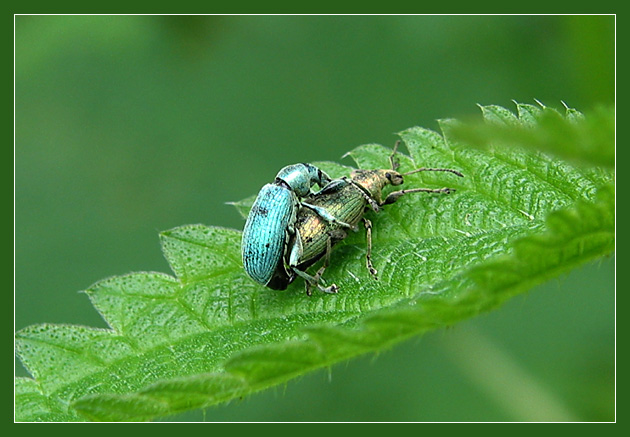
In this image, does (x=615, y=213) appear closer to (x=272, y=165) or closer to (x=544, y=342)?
(x=544, y=342)

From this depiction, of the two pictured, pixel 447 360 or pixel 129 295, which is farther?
pixel 447 360

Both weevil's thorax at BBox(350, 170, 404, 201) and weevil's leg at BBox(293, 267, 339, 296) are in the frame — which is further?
weevil's thorax at BBox(350, 170, 404, 201)

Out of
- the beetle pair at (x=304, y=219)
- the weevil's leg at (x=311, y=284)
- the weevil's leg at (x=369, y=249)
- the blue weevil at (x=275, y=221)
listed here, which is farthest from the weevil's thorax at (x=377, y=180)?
the weevil's leg at (x=311, y=284)

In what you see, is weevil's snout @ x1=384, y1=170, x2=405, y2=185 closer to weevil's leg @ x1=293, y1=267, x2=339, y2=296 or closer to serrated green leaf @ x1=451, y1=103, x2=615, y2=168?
weevil's leg @ x1=293, y1=267, x2=339, y2=296

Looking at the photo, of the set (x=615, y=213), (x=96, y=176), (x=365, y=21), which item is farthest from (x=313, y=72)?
(x=615, y=213)

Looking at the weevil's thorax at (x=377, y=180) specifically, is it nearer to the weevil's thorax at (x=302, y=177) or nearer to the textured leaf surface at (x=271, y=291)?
the textured leaf surface at (x=271, y=291)

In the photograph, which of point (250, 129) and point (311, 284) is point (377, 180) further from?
point (250, 129)

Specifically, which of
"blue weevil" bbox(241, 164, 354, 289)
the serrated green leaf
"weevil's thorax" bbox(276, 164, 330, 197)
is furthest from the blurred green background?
the serrated green leaf

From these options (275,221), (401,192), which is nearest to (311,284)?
(275,221)
